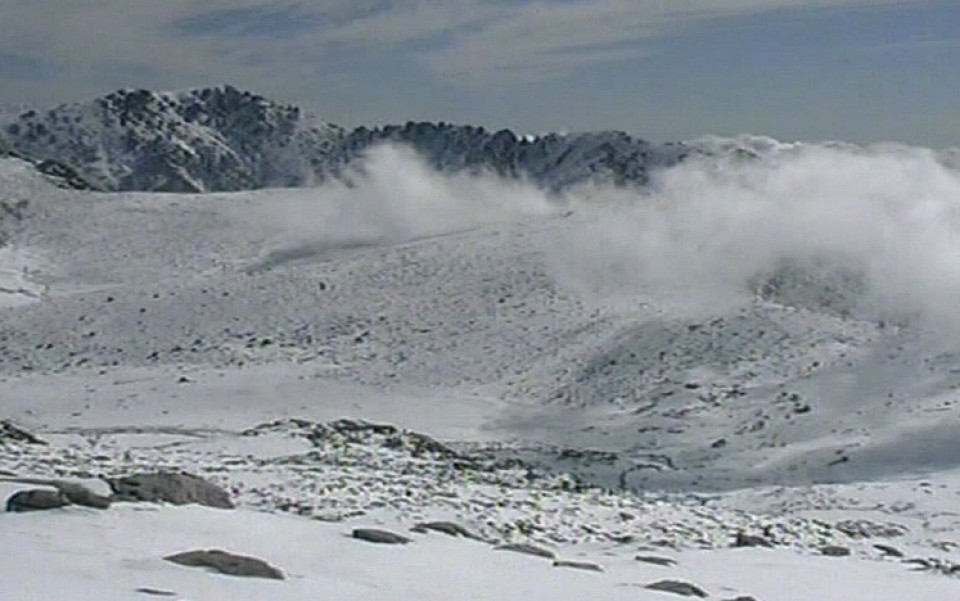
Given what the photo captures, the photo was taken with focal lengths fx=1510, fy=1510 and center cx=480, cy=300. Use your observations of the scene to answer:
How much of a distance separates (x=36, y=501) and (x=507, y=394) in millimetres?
28100

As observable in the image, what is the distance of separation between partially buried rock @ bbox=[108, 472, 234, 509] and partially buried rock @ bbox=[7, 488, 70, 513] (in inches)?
36.6

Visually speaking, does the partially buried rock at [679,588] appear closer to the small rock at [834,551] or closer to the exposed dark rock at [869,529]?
the small rock at [834,551]

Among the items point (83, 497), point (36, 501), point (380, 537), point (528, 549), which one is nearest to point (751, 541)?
point (528, 549)

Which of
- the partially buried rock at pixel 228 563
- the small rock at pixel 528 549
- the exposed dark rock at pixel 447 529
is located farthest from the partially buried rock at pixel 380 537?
the partially buried rock at pixel 228 563

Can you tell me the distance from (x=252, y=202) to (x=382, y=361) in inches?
1658

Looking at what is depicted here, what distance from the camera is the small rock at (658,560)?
17.3 metres

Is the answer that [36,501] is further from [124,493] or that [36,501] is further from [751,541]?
[751,541]

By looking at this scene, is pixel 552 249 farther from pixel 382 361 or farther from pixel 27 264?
pixel 27 264

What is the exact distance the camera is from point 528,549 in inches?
674

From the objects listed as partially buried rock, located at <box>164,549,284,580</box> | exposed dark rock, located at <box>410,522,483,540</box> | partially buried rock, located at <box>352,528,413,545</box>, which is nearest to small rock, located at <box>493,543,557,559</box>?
exposed dark rock, located at <box>410,522,483,540</box>

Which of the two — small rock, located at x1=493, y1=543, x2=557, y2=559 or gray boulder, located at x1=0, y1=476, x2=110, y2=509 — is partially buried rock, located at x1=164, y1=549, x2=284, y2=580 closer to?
gray boulder, located at x1=0, y1=476, x2=110, y2=509

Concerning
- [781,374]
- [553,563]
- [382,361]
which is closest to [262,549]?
[553,563]

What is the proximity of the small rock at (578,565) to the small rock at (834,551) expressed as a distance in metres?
5.31

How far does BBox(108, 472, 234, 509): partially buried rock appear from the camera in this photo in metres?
16.4
